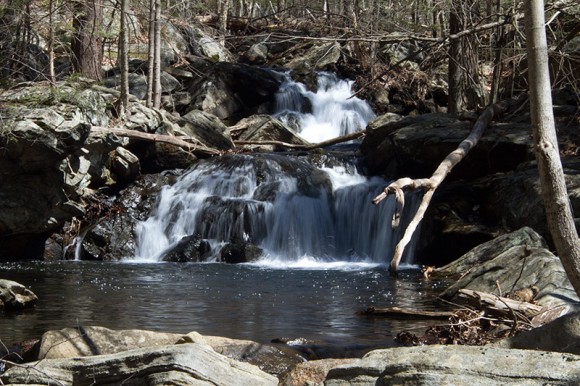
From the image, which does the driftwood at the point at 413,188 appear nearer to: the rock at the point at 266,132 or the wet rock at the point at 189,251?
the wet rock at the point at 189,251

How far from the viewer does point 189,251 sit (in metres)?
15.1

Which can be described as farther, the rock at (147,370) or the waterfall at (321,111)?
the waterfall at (321,111)

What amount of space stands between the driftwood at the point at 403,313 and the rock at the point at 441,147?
6.64 m

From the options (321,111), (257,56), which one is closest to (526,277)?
(321,111)

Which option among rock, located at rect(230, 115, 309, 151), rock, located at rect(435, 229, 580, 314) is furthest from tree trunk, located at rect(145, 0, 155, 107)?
rock, located at rect(435, 229, 580, 314)

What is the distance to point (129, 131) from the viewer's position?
650 inches

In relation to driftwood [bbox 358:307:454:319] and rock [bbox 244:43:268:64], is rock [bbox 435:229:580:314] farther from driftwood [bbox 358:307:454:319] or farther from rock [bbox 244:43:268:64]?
rock [bbox 244:43:268:64]

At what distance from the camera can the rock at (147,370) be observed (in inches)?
170

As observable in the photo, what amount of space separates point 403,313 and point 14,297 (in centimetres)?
457

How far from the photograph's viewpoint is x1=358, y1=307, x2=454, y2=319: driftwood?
848 centimetres

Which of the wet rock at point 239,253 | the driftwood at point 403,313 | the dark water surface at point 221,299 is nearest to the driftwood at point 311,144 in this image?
the wet rock at point 239,253

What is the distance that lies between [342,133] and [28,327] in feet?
51.9

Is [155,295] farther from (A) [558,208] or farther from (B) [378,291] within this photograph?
(A) [558,208]

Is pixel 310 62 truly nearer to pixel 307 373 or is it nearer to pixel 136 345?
pixel 136 345
